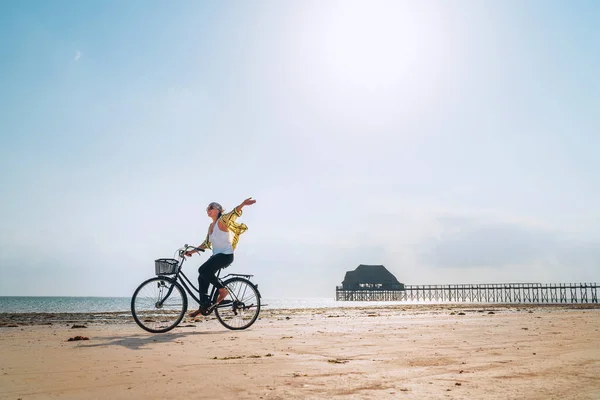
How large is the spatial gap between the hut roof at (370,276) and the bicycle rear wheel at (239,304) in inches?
3107

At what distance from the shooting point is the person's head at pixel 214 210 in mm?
9023

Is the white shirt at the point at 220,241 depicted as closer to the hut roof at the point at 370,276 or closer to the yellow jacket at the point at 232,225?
the yellow jacket at the point at 232,225

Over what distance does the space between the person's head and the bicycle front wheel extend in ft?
4.80

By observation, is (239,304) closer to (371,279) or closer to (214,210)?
(214,210)

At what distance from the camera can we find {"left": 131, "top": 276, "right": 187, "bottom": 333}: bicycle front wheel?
8.16 metres

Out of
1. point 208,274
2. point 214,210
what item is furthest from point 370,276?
point 208,274

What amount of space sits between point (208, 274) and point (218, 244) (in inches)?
22.8

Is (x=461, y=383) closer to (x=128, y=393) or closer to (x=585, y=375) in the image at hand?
(x=585, y=375)

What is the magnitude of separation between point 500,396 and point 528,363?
153 centimetres

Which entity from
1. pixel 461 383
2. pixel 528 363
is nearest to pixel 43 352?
pixel 461 383

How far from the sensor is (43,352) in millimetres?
5785

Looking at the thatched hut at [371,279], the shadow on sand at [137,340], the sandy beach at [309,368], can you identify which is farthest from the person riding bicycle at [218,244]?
the thatched hut at [371,279]

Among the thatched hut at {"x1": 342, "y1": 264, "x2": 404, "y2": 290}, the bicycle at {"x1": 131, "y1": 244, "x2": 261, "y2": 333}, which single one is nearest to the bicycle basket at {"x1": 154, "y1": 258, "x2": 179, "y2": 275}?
the bicycle at {"x1": 131, "y1": 244, "x2": 261, "y2": 333}

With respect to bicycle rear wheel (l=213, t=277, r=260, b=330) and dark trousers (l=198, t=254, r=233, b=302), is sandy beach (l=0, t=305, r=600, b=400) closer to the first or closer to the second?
dark trousers (l=198, t=254, r=233, b=302)
